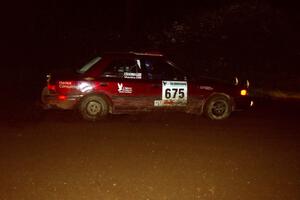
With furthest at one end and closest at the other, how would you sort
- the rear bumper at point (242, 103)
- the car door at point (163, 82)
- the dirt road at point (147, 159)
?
the rear bumper at point (242, 103), the car door at point (163, 82), the dirt road at point (147, 159)

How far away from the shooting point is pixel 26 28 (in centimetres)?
2161

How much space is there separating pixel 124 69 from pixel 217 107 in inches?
92.2

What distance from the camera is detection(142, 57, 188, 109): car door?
11477 millimetres

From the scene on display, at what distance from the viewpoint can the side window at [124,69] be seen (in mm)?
11320

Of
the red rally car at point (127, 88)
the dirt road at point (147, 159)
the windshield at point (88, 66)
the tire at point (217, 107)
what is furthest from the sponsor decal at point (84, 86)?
the tire at point (217, 107)

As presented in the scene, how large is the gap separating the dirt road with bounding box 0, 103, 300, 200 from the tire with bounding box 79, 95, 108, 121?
294 mm

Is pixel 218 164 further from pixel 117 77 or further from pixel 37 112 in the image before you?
pixel 37 112

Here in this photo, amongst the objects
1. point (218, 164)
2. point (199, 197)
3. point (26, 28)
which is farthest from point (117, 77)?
point (26, 28)

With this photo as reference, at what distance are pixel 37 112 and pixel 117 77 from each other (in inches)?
97.3

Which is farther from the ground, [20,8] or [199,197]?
[20,8]

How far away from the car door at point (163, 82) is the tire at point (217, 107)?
75 cm

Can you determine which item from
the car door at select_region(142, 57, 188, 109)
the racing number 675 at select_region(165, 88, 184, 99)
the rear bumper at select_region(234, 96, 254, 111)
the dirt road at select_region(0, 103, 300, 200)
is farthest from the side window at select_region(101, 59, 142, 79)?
the rear bumper at select_region(234, 96, 254, 111)

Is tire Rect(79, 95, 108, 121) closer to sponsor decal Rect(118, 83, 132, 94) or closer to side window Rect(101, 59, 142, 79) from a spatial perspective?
sponsor decal Rect(118, 83, 132, 94)

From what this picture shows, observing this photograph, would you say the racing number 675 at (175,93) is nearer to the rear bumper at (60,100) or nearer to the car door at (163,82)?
the car door at (163,82)
